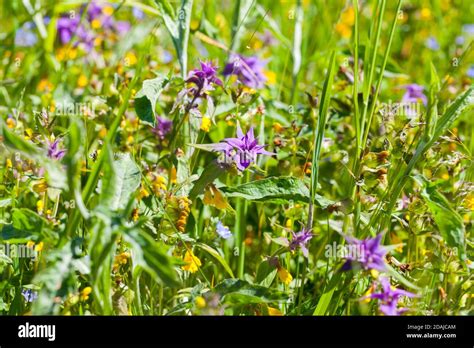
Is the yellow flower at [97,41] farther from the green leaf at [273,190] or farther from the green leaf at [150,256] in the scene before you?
the green leaf at [150,256]

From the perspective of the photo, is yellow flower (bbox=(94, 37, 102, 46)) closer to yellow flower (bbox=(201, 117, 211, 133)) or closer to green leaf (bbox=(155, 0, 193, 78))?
green leaf (bbox=(155, 0, 193, 78))

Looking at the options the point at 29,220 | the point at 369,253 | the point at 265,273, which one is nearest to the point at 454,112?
the point at 369,253

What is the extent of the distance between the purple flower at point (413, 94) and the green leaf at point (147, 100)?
1076mm

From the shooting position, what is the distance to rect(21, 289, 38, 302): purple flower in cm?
164

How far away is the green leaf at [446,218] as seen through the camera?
60.9 inches

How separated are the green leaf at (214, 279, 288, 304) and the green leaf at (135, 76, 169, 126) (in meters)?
0.48

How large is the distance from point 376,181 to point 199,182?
40cm

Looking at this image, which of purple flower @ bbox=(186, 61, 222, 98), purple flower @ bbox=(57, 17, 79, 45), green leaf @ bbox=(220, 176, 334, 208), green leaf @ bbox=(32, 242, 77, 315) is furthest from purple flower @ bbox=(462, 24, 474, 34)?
green leaf @ bbox=(32, 242, 77, 315)

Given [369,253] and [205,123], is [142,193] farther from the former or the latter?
[369,253]

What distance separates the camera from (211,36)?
265 centimetres

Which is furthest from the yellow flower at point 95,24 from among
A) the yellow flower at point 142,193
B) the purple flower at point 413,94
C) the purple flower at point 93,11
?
the yellow flower at point 142,193
